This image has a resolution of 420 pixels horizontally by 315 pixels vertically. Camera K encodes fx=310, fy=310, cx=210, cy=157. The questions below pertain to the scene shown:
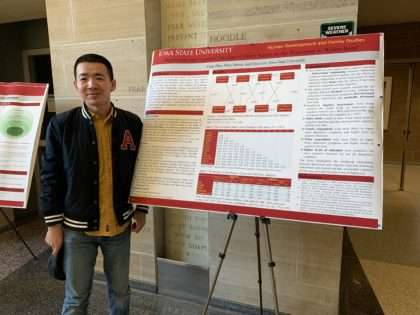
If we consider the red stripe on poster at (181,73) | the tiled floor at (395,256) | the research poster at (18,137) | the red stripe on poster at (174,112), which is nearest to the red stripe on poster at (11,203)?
the research poster at (18,137)

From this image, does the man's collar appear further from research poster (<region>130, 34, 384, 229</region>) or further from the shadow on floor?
the shadow on floor

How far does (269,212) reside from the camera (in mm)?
1228

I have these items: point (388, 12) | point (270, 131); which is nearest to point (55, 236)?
point (270, 131)

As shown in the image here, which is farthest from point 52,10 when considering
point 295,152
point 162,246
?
point 295,152

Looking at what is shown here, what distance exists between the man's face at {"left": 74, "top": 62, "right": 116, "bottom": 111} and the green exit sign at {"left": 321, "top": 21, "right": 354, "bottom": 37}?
110cm

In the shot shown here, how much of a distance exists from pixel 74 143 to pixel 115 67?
86cm

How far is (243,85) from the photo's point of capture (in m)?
1.35

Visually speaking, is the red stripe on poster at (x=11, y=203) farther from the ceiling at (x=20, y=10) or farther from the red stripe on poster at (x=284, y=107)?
the ceiling at (x=20, y=10)

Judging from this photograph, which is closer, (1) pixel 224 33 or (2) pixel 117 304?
(2) pixel 117 304

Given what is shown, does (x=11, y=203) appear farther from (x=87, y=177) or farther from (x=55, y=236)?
(x=87, y=177)

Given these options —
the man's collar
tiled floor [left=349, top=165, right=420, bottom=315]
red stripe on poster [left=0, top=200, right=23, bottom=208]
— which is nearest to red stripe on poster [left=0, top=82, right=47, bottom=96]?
red stripe on poster [left=0, top=200, right=23, bottom=208]

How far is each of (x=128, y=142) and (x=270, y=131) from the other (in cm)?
67

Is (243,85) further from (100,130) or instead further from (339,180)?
(100,130)

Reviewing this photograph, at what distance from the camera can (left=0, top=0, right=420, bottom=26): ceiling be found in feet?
9.30
